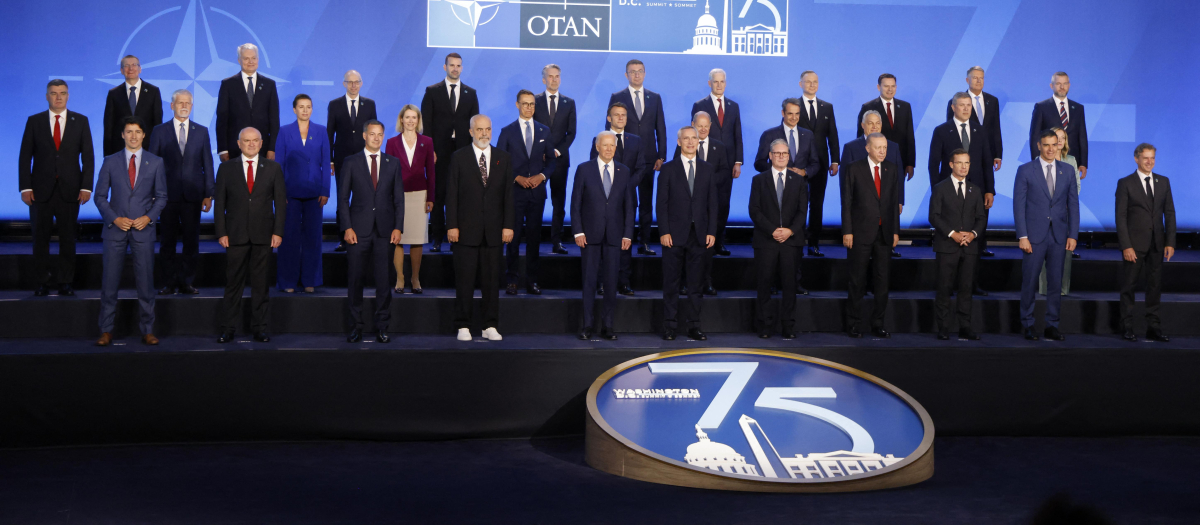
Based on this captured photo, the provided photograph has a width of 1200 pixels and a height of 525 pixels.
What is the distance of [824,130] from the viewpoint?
22.5ft

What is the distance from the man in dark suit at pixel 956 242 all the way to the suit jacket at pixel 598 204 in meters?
2.08

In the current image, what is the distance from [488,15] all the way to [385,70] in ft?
3.56

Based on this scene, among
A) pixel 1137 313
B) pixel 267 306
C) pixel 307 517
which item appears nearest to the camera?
pixel 307 517

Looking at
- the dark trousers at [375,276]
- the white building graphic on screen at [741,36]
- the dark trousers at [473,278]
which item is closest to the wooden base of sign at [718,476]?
the dark trousers at [473,278]

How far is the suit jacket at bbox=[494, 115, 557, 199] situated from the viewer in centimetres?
612

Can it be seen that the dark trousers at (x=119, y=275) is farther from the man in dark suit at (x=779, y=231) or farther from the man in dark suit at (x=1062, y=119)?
the man in dark suit at (x=1062, y=119)

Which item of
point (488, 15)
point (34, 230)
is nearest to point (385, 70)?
point (488, 15)

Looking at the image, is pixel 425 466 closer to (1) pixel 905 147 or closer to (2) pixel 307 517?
(2) pixel 307 517

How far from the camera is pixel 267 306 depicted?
5.32m

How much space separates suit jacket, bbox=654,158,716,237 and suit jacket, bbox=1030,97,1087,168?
3013mm

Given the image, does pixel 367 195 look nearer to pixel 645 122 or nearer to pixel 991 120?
pixel 645 122

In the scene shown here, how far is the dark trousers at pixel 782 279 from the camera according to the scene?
567 cm

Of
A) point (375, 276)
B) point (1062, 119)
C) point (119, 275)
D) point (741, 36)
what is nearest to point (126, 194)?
point (119, 275)

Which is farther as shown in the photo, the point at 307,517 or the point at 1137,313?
the point at 1137,313
